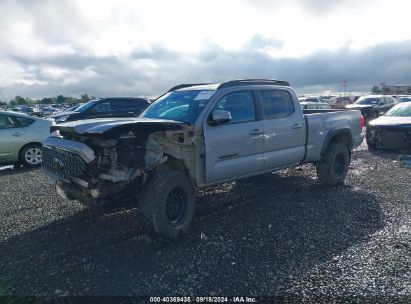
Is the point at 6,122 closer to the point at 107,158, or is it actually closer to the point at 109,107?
the point at 109,107

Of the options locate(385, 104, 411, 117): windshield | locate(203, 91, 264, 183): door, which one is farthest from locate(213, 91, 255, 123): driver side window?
locate(385, 104, 411, 117): windshield

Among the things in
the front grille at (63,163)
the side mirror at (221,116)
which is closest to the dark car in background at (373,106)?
the side mirror at (221,116)

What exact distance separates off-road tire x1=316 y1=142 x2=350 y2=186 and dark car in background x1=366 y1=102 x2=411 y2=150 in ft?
14.6

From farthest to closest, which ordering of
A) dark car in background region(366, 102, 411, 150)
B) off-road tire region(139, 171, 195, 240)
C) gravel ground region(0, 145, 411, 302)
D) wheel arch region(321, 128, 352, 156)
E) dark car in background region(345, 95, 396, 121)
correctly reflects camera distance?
dark car in background region(345, 95, 396, 121)
dark car in background region(366, 102, 411, 150)
wheel arch region(321, 128, 352, 156)
off-road tire region(139, 171, 195, 240)
gravel ground region(0, 145, 411, 302)

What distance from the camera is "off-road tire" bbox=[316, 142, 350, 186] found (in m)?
6.99

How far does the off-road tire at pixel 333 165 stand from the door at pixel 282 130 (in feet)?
2.59

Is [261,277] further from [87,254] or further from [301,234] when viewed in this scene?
[87,254]

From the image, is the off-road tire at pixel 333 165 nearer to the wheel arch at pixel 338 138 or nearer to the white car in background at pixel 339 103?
the wheel arch at pixel 338 138

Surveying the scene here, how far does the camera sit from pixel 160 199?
432 cm

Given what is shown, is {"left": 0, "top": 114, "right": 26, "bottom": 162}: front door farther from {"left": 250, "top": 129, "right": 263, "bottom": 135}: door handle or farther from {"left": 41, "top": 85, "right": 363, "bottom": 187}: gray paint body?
{"left": 250, "top": 129, "right": 263, "bottom": 135}: door handle

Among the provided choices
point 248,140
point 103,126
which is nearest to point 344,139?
point 248,140

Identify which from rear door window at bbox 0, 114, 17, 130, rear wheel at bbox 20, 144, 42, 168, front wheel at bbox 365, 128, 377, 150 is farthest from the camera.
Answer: front wheel at bbox 365, 128, 377, 150

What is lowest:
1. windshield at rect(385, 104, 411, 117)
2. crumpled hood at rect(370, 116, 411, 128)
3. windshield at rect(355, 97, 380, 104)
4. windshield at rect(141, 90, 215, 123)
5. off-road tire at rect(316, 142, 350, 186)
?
off-road tire at rect(316, 142, 350, 186)

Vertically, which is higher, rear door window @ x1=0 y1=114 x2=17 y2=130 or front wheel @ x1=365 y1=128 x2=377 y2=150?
rear door window @ x1=0 y1=114 x2=17 y2=130
